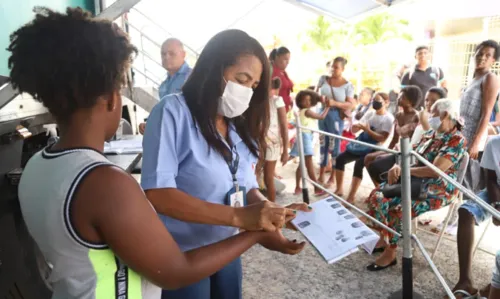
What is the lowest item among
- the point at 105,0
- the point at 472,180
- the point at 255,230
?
the point at 472,180

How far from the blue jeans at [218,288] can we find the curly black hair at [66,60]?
722mm

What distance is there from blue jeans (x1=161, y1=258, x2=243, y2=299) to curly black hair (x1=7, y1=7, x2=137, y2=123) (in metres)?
0.72

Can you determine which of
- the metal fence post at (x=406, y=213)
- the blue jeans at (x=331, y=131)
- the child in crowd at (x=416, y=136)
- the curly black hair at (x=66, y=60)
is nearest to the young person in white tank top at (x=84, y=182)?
the curly black hair at (x=66, y=60)

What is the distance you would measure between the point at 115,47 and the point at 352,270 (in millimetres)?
2762

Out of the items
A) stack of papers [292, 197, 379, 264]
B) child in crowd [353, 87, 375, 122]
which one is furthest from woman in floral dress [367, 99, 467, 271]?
child in crowd [353, 87, 375, 122]

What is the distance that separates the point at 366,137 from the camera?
4.48m

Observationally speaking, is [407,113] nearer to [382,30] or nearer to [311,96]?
[311,96]

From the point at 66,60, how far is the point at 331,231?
3.47ft

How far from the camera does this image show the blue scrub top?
1.11m

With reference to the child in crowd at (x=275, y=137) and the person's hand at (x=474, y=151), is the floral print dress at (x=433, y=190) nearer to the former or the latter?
the person's hand at (x=474, y=151)

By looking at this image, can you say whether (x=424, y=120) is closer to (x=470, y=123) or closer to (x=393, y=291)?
(x=470, y=123)

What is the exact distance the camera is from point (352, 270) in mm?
2969

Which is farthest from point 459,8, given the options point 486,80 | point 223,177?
point 223,177

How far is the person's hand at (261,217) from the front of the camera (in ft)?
3.49
